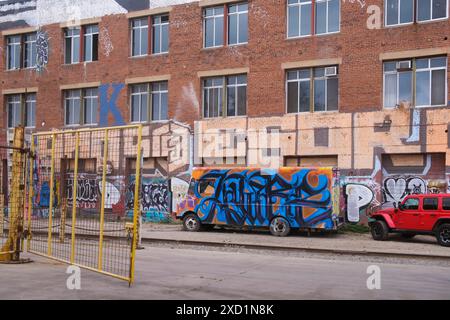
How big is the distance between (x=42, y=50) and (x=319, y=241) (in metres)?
20.1

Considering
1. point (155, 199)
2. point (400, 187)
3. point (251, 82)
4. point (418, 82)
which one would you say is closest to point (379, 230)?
point (400, 187)

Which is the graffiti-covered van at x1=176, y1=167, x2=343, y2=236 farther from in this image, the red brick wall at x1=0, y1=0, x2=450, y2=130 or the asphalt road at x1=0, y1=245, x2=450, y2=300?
the asphalt road at x1=0, y1=245, x2=450, y2=300

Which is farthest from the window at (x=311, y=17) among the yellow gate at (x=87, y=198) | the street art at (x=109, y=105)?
the yellow gate at (x=87, y=198)

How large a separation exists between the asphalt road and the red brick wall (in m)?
11.2

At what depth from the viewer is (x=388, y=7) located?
2322cm

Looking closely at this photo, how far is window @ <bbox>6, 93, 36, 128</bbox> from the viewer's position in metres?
32.3

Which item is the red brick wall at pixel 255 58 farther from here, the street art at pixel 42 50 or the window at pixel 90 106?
the window at pixel 90 106

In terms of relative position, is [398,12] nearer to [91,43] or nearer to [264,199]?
[264,199]

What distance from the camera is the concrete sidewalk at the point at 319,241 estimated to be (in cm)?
1691

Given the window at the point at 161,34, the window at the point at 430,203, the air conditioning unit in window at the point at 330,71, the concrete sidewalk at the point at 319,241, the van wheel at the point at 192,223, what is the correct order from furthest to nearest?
the window at the point at 161,34 → the air conditioning unit in window at the point at 330,71 → the van wheel at the point at 192,223 → the window at the point at 430,203 → the concrete sidewalk at the point at 319,241

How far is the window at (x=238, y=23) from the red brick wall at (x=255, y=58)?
0.45 m

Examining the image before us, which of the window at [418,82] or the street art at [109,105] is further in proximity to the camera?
the street art at [109,105]

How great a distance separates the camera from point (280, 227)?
836 inches

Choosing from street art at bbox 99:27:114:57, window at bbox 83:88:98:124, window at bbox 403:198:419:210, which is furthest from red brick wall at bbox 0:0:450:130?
window at bbox 403:198:419:210
